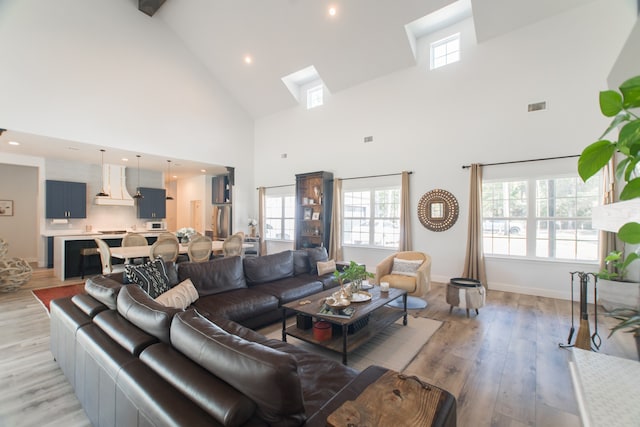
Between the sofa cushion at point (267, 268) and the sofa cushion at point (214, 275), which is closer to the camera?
the sofa cushion at point (214, 275)

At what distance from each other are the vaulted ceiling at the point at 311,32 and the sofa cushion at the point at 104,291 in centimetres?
600

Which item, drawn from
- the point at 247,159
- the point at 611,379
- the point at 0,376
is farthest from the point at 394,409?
the point at 247,159

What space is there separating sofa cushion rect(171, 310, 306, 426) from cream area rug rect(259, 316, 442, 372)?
1.76 m

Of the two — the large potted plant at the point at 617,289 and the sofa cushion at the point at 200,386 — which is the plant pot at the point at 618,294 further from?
the sofa cushion at the point at 200,386

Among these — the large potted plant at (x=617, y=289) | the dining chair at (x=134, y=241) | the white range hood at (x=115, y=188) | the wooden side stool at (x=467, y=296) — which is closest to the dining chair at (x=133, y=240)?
the dining chair at (x=134, y=241)

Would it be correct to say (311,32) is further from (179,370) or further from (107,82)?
(179,370)

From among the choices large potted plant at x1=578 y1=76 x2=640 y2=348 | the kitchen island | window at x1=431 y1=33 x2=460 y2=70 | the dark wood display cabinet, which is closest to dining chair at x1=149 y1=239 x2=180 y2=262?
the kitchen island

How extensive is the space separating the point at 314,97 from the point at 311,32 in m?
1.99

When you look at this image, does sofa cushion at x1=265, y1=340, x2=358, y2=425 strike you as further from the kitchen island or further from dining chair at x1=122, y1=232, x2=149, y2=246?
the kitchen island

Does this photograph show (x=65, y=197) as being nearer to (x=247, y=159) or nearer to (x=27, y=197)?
(x=27, y=197)

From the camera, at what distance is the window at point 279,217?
865 cm

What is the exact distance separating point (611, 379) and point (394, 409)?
1.37 m

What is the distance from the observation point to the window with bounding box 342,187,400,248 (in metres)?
6.58

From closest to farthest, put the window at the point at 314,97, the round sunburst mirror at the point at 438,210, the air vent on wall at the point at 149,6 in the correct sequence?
the round sunburst mirror at the point at 438,210 < the air vent on wall at the point at 149,6 < the window at the point at 314,97
